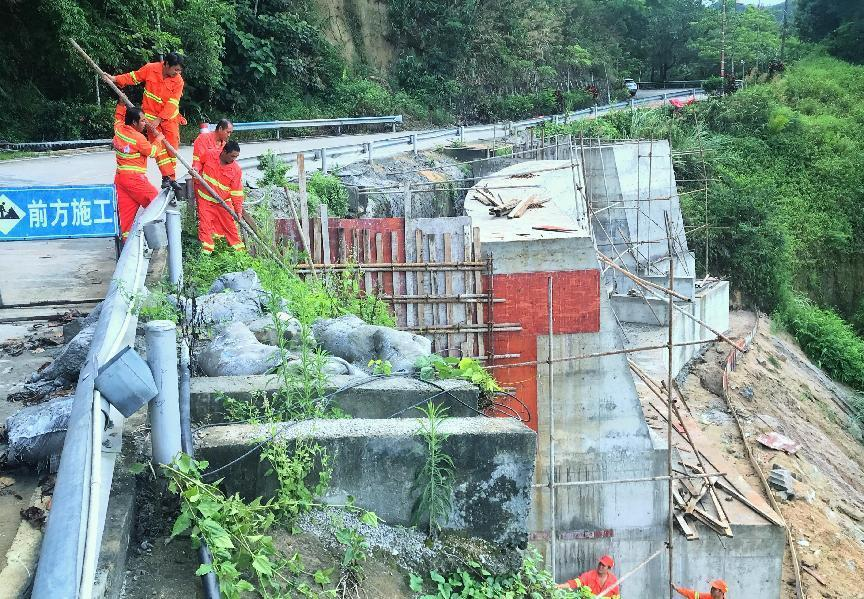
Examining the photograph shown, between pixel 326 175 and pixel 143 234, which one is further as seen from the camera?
pixel 326 175

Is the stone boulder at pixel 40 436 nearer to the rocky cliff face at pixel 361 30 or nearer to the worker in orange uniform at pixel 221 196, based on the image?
the worker in orange uniform at pixel 221 196

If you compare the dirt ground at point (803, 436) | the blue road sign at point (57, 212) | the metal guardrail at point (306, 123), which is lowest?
the dirt ground at point (803, 436)

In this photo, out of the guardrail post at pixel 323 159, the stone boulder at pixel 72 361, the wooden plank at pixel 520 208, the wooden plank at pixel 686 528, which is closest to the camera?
the stone boulder at pixel 72 361

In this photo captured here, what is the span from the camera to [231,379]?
13.9ft

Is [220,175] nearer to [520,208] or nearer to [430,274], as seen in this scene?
[430,274]

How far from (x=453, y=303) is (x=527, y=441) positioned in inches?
211

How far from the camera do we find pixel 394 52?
34.2 metres

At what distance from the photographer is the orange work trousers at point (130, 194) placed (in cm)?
779

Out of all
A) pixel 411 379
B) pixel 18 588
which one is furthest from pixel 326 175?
pixel 18 588

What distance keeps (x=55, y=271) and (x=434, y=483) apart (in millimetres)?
5652

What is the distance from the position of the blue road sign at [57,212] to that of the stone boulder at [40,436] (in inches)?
121

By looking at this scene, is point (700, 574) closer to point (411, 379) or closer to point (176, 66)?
point (411, 379)

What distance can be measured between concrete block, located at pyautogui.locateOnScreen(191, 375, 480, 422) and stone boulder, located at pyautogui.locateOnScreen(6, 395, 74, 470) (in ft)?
2.62

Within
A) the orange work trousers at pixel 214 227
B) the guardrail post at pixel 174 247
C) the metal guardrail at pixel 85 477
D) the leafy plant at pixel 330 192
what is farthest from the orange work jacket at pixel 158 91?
the metal guardrail at pixel 85 477
